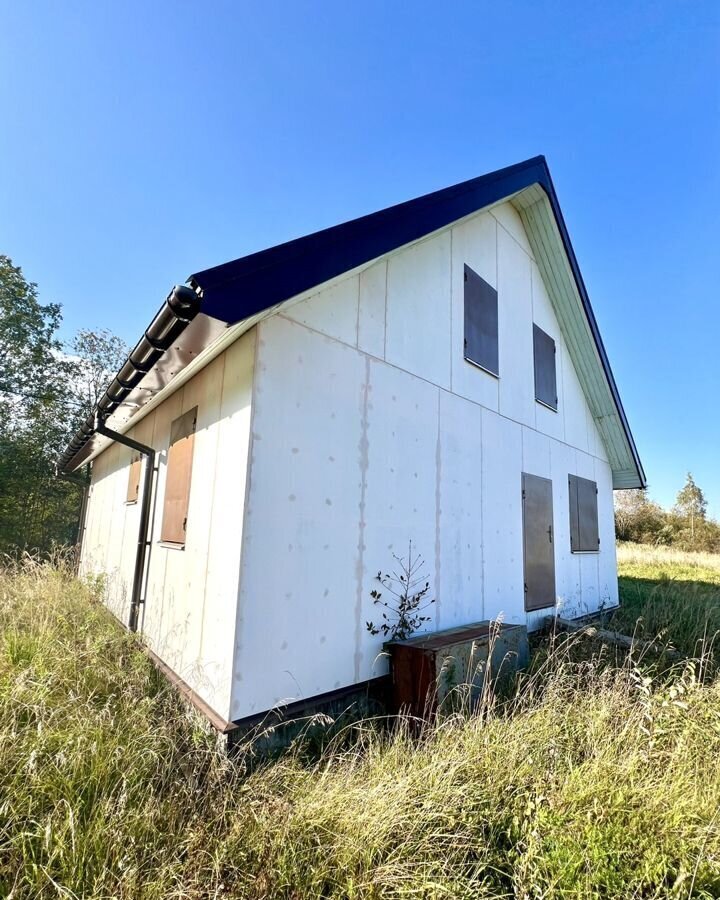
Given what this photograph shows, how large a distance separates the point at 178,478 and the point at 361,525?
183 centimetres

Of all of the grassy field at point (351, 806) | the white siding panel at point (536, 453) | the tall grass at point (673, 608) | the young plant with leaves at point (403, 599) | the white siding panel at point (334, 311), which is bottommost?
the grassy field at point (351, 806)

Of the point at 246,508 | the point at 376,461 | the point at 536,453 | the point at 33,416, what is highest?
the point at 33,416

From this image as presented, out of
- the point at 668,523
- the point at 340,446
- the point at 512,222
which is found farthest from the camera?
the point at 668,523

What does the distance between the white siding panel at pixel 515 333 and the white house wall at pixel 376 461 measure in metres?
0.03

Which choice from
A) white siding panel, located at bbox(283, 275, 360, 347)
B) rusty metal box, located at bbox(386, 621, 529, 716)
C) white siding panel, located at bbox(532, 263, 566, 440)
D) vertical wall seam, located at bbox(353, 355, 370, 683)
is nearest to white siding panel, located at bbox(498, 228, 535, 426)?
white siding panel, located at bbox(532, 263, 566, 440)

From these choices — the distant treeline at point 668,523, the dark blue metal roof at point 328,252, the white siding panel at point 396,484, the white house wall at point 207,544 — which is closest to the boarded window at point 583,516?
the white siding panel at point 396,484

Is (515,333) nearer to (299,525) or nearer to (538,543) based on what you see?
(538,543)

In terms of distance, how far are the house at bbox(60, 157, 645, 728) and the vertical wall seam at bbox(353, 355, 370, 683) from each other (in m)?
0.02

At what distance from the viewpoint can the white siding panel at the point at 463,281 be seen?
5000 mm

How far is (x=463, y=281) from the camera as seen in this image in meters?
5.30

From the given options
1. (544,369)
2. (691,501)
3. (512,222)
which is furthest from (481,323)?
(691,501)

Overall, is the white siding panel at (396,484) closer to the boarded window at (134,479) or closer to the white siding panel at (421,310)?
the white siding panel at (421,310)

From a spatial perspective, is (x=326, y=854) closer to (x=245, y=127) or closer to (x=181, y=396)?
(x=181, y=396)

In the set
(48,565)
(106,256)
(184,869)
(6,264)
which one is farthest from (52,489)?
(184,869)
